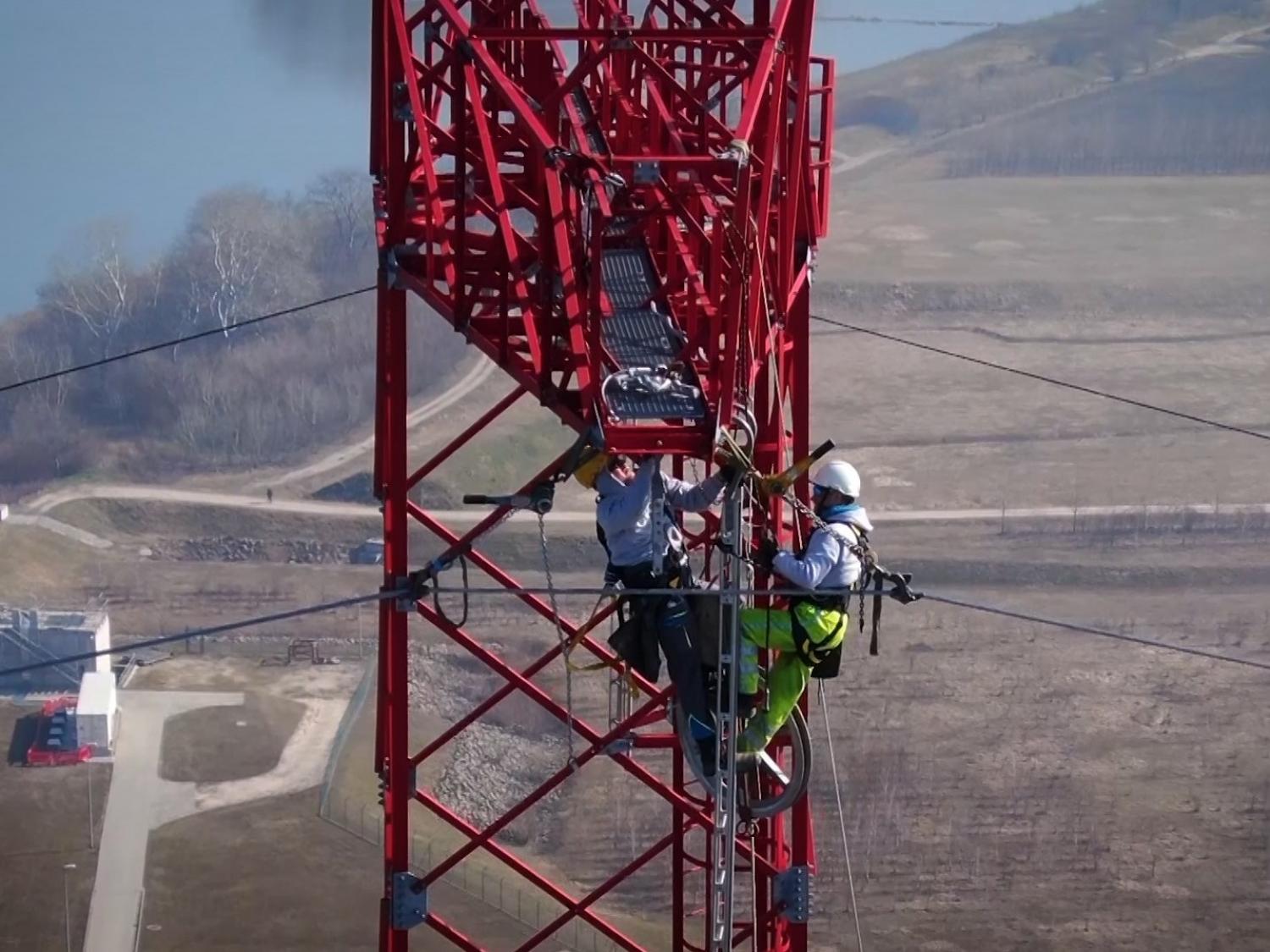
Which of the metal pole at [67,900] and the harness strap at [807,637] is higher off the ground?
the harness strap at [807,637]

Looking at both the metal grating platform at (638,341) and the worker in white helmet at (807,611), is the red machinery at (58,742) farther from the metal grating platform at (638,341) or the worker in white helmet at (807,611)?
the worker in white helmet at (807,611)

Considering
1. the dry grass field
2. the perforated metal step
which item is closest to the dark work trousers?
the perforated metal step

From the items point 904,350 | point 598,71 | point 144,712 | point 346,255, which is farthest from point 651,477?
point 346,255

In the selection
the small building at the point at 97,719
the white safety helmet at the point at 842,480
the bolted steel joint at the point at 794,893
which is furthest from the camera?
the small building at the point at 97,719

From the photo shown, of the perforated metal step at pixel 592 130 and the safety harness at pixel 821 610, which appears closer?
the safety harness at pixel 821 610

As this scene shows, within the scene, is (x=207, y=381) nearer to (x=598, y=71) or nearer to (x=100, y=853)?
(x=100, y=853)

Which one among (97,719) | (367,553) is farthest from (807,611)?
(367,553)

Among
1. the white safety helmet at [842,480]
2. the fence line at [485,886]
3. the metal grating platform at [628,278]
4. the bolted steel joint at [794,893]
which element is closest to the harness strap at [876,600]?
the white safety helmet at [842,480]
